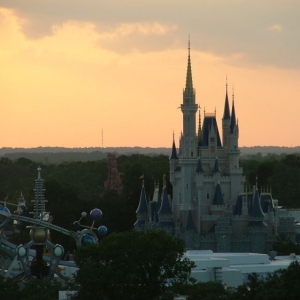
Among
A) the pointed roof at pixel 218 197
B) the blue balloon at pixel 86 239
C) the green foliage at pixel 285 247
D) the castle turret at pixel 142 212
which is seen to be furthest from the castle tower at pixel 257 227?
the blue balloon at pixel 86 239

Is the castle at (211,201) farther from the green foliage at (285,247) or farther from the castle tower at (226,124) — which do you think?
the green foliage at (285,247)

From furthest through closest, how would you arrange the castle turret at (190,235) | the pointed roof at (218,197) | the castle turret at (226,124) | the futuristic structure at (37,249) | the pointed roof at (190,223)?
the castle turret at (226,124) < the pointed roof at (218,197) < the pointed roof at (190,223) < the castle turret at (190,235) < the futuristic structure at (37,249)

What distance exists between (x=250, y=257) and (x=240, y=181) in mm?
19391

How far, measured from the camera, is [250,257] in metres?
124

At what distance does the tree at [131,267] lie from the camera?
95812 mm

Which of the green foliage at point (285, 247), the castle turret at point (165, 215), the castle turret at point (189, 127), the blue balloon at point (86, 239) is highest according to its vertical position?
the castle turret at point (189, 127)

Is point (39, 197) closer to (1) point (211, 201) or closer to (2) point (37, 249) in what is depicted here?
(2) point (37, 249)

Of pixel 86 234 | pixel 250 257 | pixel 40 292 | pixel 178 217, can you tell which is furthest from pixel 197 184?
pixel 40 292

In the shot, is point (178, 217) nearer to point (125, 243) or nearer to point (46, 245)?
point (46, 245)

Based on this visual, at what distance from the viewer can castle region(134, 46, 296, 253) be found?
5487 inches

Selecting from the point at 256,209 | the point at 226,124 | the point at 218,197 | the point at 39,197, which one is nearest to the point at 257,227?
the point at 256,209

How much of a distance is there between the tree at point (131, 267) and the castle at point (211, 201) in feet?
129

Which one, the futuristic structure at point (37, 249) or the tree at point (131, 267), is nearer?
the tree at point (131, 267)

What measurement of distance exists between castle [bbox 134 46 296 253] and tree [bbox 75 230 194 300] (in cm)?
3932
